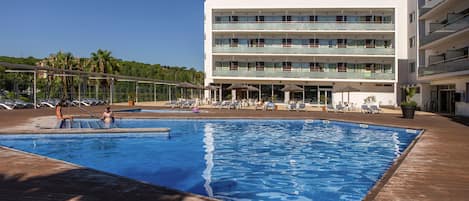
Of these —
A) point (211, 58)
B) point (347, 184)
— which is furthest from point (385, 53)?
point (347, 184)

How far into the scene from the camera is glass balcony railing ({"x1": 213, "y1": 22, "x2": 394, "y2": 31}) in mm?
39562

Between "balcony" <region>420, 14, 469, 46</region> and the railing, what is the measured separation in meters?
1.88

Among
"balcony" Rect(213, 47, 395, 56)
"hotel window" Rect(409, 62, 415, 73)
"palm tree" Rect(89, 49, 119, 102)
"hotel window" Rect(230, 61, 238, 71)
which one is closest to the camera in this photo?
"hotel window" Rect(409, 62, 415, 73)

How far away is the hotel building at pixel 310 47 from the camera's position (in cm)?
3981

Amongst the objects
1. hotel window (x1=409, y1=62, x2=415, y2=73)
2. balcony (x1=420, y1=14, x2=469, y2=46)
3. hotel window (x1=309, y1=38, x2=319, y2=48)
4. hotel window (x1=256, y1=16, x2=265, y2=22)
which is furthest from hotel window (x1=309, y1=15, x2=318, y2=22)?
balcony (x1=420, y1=14, x2=469, y2=46)

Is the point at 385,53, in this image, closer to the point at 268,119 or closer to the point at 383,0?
the point at 383,0

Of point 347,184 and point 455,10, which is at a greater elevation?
point 455,10

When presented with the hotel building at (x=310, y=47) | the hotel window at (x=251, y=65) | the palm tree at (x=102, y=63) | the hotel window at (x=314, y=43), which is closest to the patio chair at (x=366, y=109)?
the hotel building at (x=310, y=47)

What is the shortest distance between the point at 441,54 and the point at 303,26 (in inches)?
532

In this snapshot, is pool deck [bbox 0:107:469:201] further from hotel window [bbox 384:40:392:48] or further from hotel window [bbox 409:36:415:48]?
hotel window [bbox 384:40:392:48]

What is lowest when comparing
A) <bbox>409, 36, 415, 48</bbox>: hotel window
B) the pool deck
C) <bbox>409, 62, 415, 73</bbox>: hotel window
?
the pool deck

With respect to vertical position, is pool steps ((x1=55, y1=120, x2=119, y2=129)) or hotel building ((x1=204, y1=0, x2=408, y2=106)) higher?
hotel building ((x1=204, y1=0, x2=408, y2=106))

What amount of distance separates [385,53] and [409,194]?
36236 millimetres

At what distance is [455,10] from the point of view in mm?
28750
